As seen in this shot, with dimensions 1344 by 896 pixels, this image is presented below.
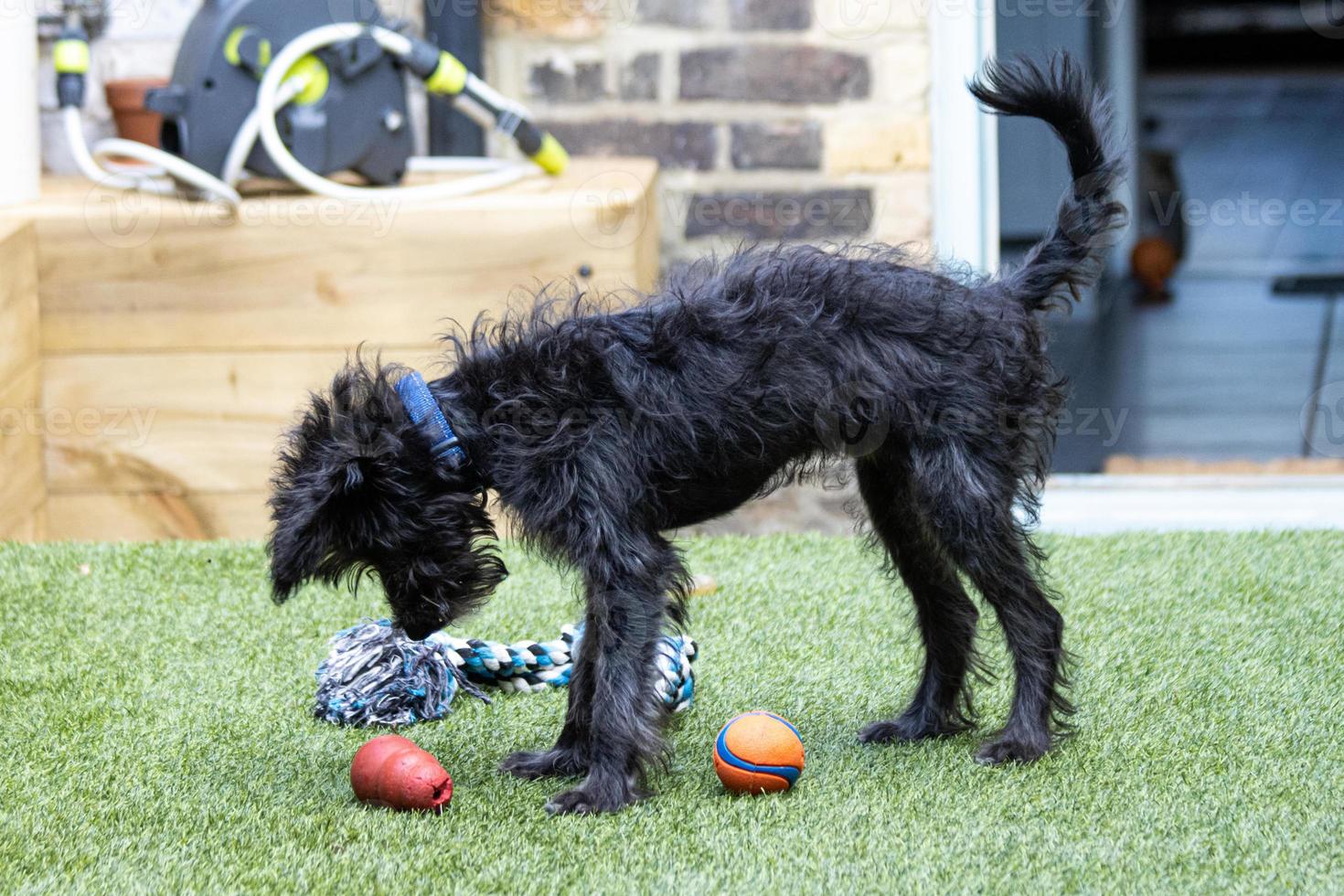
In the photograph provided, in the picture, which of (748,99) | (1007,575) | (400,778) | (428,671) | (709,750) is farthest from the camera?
(748,99)

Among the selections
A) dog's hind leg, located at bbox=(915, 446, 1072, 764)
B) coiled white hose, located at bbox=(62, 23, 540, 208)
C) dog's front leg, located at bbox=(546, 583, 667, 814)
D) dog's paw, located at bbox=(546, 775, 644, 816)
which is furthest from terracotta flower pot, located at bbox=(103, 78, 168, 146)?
dog's hind leg, located at bbox=(915, 446, 1072, 764)

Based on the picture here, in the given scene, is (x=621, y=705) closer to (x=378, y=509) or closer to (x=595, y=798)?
(x=595, y=798)

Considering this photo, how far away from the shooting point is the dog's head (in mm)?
2764

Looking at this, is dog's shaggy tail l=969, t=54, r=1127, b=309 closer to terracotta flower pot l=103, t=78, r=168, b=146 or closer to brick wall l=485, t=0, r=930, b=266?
brick wall l=485, t=0, r=930, b=266

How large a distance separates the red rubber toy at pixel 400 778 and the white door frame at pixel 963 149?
3.11m

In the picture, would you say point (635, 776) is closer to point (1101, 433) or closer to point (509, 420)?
point (509, 420)

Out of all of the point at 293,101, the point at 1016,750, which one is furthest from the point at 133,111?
the point at 1016,750

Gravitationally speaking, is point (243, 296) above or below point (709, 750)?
above

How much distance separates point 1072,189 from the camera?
10.1 feet

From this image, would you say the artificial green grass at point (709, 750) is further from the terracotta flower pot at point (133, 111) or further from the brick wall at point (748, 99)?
the terracotta flower pot at point (133, 111)

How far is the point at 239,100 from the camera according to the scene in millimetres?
4750

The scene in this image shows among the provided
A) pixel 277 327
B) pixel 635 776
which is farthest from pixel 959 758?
pixel 277 327

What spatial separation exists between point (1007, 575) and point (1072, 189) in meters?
0.82

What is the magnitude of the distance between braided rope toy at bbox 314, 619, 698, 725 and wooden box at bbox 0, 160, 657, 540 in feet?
4.91
